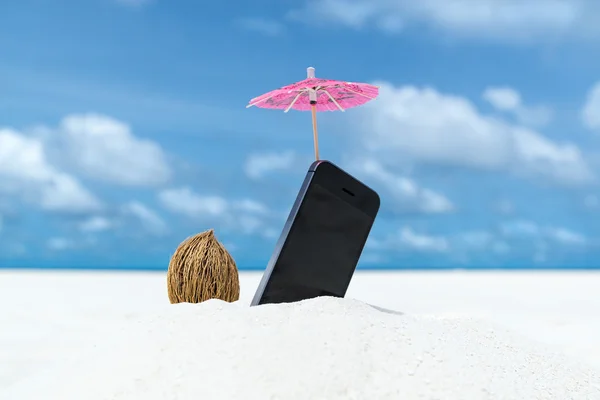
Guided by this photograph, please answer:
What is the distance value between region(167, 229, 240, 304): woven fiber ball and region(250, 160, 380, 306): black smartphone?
2.32 ft

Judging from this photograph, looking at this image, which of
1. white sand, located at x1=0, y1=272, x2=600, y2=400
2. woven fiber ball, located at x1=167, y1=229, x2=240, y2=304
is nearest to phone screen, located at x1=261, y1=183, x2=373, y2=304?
white sand, located at x1=0, y1=272, x2=600, y2=400

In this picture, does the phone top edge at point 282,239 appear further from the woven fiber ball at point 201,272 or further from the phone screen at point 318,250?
the woven fiber ball at point 201,272

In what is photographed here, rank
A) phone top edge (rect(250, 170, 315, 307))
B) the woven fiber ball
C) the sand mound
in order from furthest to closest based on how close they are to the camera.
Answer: the woven fiber ball → phone top edge (rect(250, 170, 315, 307)) → the sand mound

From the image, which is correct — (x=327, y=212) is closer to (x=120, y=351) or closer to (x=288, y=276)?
(x=288, y=276)

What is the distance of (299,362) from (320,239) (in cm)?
108

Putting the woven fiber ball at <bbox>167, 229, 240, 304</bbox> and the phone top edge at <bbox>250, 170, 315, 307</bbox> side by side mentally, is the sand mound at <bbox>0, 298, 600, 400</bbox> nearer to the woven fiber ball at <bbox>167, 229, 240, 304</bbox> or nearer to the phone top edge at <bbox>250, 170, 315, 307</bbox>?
the phone top edge at <bbox>250, 170, 315, 307</bbox>

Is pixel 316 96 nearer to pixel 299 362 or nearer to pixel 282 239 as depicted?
pixel 282 239

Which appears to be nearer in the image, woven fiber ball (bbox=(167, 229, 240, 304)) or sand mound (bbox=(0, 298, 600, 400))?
sand mound (bbox=(0, 298, 600, 400))

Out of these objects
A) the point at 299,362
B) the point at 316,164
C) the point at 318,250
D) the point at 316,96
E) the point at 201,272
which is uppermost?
the point at 316,96

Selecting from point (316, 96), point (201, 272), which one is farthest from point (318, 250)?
point (316, 96)

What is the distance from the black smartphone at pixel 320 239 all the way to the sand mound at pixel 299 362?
31 cm

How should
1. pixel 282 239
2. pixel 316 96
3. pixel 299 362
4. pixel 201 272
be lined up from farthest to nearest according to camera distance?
pixel 316 96 < pixel 201 272 < pixel 282 239 < pixel 299 362

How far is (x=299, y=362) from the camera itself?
8.14 feet

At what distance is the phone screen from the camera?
11.0ft
